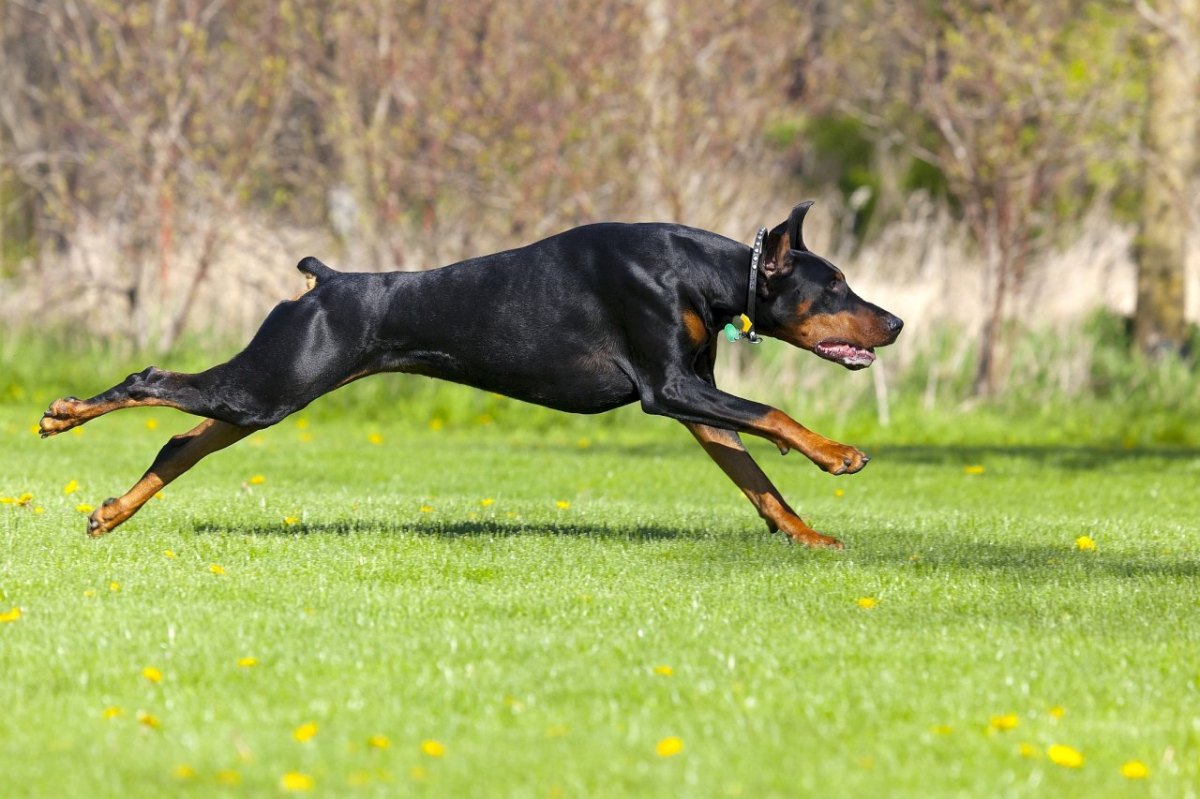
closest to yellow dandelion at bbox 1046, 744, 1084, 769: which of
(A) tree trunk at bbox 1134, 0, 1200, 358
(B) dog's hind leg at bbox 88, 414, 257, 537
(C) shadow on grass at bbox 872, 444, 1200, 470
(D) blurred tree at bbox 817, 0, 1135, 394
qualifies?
(B) dog's hind leg at bbox 88, 414, 257, 537

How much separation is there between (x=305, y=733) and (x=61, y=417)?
314cm

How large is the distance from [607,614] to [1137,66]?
1188cm

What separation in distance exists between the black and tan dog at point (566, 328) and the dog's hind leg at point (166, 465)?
25 centimetres

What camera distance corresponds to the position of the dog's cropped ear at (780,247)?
6398mm

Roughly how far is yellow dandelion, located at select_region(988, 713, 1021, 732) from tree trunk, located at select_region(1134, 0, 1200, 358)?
12.0 metres

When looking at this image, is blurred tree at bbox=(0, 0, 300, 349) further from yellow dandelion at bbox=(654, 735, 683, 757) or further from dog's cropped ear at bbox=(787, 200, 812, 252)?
yellow dandelion at bbox=(654, 735, 683, 757)

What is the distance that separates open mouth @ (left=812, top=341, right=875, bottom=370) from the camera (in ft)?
21.5

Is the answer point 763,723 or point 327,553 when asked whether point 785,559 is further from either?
point 763,723

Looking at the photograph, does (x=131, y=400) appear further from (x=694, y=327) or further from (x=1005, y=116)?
(x=1005, y=116)

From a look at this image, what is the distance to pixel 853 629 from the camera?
5273 mm

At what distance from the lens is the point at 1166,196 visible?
1565cm

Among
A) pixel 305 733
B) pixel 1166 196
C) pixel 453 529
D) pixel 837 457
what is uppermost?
pixel 1166 196

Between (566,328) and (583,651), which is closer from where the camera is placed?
(583,651)

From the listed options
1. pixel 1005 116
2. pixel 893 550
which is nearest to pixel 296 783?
pixel 893 550
